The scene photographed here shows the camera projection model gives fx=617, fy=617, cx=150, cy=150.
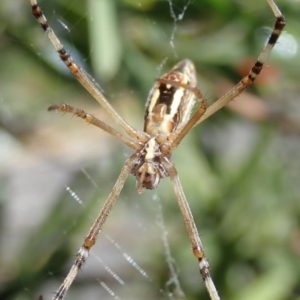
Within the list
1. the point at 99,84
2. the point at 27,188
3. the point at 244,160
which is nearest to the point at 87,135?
the point at 99,84

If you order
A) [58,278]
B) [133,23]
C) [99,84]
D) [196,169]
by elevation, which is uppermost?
[133,23]

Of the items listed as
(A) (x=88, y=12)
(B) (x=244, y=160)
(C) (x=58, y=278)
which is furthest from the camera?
(B) (x=244, y=160)

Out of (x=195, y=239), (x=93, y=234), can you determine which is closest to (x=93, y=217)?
(x=93, y=234)

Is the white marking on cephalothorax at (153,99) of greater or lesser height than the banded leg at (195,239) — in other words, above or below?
above

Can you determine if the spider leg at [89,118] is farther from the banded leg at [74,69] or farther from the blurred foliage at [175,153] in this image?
the blurred foliage at [175,153]


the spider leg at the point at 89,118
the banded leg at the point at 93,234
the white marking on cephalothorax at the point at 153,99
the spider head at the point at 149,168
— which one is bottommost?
the banded leg at the point at 93,234

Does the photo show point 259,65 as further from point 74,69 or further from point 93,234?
point 93,234

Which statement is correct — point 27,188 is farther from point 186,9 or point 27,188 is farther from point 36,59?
point 186,9

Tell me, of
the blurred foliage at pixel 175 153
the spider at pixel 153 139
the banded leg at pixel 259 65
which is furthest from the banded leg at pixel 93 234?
the banded leg at pixel 259 65
